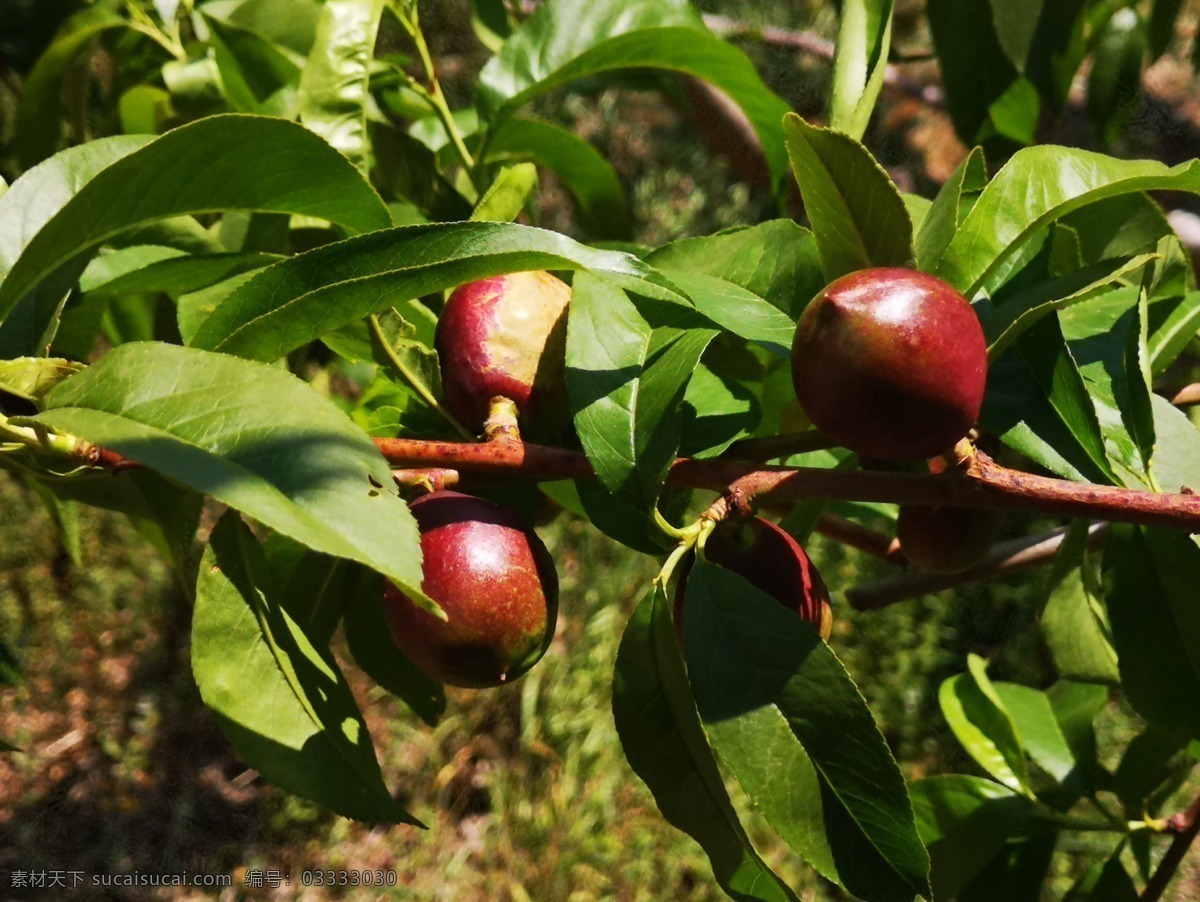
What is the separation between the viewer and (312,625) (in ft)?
2.83

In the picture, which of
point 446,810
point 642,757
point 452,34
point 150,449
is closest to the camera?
point 150,449

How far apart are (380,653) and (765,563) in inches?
14.8

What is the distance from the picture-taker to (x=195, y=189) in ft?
2.23

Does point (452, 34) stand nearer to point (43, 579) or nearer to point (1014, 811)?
point (43, 579)

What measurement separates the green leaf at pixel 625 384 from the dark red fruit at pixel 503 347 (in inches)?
2.2

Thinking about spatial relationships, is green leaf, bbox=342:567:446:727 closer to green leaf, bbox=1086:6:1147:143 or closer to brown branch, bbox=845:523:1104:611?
brown branch, bbox=845:523:1104:611

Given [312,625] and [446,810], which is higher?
[312,625]

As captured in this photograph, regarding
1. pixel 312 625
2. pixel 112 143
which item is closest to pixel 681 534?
pixel 312 625

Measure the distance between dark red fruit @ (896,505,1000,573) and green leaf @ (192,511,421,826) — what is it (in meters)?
0.46

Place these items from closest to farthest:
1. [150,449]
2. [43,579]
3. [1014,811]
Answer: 1. [150,449]
2. [1014,811]
3. [43,579]

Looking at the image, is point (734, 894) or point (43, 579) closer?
point (734, 894)

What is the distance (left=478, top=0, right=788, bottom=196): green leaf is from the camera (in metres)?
1.06

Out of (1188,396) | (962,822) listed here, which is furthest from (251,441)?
(962,822)

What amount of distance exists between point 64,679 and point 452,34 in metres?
2.60
